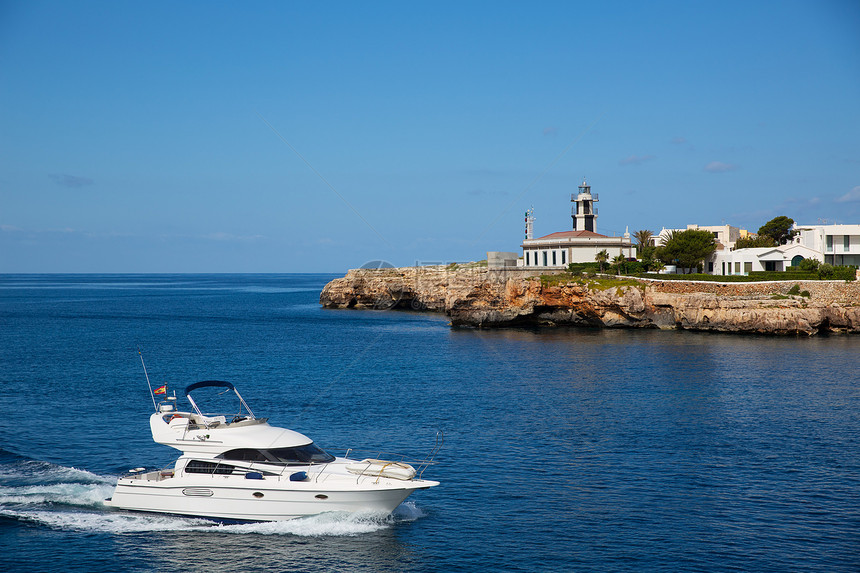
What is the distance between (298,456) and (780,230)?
413 ft

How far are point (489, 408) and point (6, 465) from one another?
26.0m

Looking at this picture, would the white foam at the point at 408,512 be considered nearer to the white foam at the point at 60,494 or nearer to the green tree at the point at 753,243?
the white foam at the point at 60,494

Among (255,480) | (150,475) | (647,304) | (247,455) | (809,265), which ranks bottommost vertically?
(150,475)

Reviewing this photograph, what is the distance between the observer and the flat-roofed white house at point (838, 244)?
91.4m

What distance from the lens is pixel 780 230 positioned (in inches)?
5037

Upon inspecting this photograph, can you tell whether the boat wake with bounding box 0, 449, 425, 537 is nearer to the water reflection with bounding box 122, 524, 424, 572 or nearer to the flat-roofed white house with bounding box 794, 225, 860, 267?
the water reflection with bounding box 122, 524, 424, 572

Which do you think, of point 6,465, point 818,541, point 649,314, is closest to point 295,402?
point 6,465

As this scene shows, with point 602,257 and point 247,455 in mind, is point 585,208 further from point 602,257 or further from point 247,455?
point 247,455

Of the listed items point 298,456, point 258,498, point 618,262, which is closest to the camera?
point 258,498

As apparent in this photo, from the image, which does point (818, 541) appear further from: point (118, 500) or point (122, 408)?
point (122, 408)

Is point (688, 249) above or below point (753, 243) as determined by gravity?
below

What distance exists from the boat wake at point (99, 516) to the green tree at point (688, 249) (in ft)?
259

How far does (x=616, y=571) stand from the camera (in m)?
21.1

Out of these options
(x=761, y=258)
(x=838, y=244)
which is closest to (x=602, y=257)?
(x=761, y=258)
